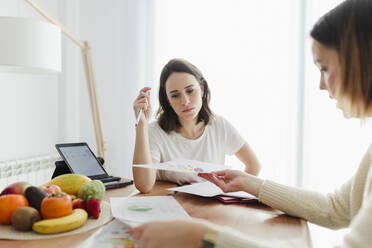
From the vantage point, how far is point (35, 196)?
779 millimetres

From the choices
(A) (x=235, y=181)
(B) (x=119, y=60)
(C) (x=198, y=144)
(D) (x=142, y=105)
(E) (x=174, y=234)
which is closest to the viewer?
(E) (x=174, y=234)

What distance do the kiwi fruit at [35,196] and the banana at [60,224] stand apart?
0.05 m

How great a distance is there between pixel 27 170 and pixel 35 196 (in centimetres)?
180

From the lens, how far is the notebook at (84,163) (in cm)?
123

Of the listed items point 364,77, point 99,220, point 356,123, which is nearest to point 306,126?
point 356,123

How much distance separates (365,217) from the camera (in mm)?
554

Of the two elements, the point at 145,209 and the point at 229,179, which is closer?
the point at 145,209

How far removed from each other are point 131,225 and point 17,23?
100cm

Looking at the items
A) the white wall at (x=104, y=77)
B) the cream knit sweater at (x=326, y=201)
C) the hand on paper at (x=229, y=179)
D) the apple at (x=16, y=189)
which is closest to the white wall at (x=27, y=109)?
the white wall at (x=104, y=77)

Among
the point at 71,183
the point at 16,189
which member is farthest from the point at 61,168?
the point at 16,189

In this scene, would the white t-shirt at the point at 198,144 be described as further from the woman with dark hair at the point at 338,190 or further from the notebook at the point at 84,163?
the woman with dark hair at the point at 338,190

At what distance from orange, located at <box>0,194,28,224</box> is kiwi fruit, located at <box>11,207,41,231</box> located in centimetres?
2

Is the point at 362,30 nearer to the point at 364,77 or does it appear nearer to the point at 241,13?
the point at 364,77

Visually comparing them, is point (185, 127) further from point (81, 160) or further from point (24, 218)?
point (24, 218)
